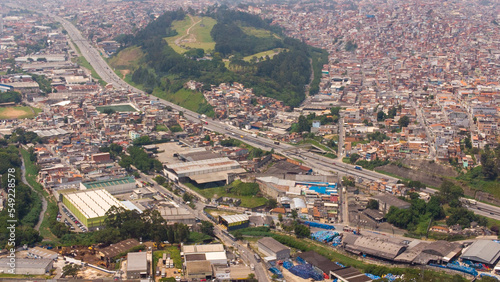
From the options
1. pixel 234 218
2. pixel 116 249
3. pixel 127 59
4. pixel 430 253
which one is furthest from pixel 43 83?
pixel 430 253

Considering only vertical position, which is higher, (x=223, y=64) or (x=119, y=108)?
(x=223, y=64)

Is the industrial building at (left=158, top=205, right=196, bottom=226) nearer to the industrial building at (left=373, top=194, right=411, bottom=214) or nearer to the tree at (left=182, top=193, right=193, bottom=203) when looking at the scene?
the tree at (left=182, top=193, right=193, bottom=203)

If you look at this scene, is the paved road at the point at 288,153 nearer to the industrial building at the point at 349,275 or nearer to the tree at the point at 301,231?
the tree at the point at 301,231

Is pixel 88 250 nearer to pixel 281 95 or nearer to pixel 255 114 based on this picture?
pixel 255 114

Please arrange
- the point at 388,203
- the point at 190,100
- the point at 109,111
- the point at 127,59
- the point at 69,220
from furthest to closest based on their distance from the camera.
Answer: the point at 127,59 → the point at 190,100 → the point at 109,111 → the point at 388,203 → the point at 69,220

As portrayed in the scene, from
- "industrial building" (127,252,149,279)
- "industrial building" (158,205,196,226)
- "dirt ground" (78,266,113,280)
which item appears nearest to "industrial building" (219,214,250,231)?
"industrial building" (158,205,196,226)

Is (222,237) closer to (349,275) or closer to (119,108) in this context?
(349,275)

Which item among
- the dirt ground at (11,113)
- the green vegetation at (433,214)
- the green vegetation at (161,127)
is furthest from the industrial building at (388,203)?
the dirt ground at (11,113)
